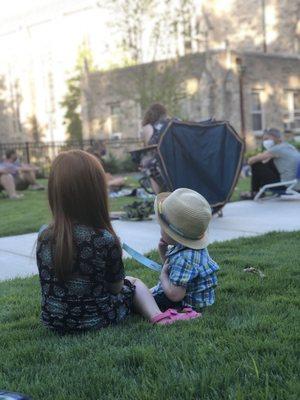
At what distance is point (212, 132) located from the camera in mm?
8164

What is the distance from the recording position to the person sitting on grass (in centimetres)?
320

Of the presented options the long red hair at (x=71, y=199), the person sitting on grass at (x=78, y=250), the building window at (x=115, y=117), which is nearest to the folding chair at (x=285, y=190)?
the person sitting on grass at (x=78, y=250)

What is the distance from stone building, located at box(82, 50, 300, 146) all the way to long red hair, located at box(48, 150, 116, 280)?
20.1 meters

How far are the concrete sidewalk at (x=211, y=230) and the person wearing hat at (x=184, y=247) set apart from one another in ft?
7.15

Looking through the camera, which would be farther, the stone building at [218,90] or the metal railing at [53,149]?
the metal railing at [53,149]

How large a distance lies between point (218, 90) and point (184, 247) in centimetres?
2071

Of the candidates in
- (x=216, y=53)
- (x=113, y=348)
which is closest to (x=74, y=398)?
(x=113, y=348)

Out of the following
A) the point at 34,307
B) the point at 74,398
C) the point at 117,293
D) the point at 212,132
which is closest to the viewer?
the point at 74,398

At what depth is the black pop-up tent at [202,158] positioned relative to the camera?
7898mm

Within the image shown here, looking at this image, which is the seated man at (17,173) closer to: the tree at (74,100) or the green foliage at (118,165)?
the green foliage at (118,165)

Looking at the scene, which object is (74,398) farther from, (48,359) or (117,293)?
(117,293)

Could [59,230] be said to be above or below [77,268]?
above

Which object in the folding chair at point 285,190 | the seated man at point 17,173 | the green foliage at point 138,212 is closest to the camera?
the green foliage at point 138,212

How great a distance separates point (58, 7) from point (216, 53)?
1914 centimetres
